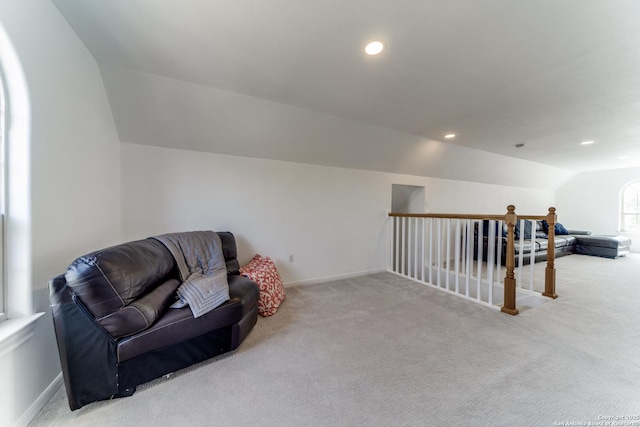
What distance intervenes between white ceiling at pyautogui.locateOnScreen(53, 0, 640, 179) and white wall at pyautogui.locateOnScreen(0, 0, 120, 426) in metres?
0.23

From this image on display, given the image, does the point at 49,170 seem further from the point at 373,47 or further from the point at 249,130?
the point at 373,47

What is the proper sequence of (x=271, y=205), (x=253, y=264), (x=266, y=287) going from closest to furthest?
(x=266, y=287), (x=253, y=264), (x=271, y=205)

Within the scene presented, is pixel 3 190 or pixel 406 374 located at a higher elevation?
pixel 3 190

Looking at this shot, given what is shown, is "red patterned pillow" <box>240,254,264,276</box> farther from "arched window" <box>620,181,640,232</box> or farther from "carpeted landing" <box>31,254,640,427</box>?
"arched window" <box>620,181,640,232</box>

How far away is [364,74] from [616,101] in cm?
284

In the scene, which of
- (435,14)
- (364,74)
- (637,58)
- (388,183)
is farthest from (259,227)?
(637,58)

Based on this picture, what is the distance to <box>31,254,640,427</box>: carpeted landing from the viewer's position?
129cm

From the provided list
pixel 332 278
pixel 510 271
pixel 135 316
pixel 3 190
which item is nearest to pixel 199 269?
pixel 135 316

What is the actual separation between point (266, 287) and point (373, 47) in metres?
2.36

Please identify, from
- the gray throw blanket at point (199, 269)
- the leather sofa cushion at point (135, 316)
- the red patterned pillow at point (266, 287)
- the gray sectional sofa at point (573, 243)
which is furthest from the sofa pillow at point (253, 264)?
the gray sectional sofa at point (573, 243)

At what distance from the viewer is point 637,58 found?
1800 mm

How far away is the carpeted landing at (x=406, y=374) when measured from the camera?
4.22 ft

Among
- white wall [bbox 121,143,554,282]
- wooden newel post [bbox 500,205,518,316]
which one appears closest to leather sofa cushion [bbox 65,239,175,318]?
white wall [bbox 121,143,554,282]

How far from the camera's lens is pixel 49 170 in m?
1.45
